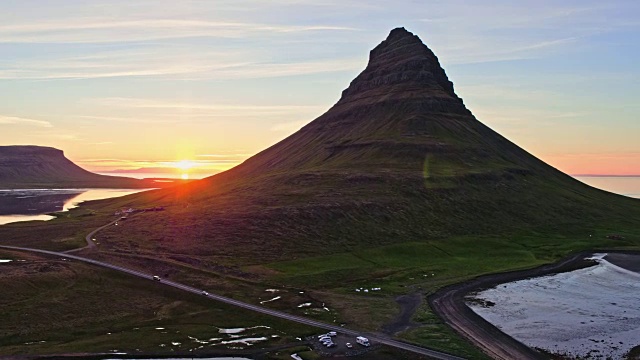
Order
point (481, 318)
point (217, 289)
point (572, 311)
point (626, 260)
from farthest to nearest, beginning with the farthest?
point (626, 260) → point (217, 289) → point (572, 311) → point (481, 318)

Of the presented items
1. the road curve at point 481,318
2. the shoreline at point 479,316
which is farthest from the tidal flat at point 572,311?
the road curve at point 481,318

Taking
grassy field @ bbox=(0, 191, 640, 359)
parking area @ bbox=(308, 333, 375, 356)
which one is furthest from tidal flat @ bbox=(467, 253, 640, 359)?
parking area @ bbox=(308, 333, 375, 356)

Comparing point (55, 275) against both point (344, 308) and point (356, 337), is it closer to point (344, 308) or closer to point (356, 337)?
point (344, 308)

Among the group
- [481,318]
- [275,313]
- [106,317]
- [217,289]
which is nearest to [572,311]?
[481,318]

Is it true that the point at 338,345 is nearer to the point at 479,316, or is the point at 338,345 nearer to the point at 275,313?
the point at 275,313

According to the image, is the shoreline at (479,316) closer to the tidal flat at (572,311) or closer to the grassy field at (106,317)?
the tidal flat at (572,311)

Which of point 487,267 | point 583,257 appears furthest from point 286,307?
point 583,257

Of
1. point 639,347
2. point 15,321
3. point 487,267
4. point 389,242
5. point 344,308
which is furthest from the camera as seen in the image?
point 389,242

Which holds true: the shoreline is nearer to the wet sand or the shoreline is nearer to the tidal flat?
the wet sand
